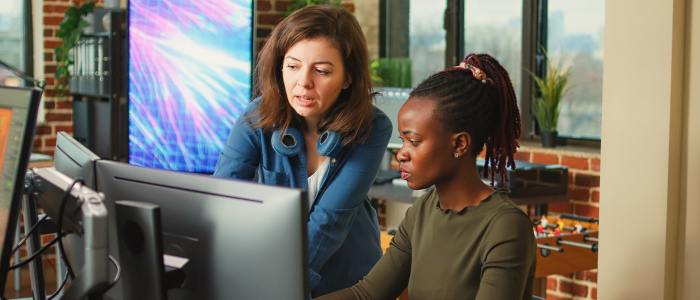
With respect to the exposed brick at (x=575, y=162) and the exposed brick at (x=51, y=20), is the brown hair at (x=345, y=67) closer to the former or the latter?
the exposed brick at (x=575, y=162)

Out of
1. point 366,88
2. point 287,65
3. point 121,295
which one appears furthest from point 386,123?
point 121,295

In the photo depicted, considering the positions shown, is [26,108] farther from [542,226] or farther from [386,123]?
[542,226]

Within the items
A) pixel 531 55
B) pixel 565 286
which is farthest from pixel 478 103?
pixel 531 55

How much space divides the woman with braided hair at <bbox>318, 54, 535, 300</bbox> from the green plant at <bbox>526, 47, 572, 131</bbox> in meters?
2.00

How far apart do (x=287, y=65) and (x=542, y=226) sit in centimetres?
131

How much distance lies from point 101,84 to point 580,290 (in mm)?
2578

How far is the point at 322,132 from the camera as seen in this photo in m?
1.34

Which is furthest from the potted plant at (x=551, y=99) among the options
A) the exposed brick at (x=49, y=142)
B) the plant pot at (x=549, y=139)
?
the exposed brick at (x=49, y=142)

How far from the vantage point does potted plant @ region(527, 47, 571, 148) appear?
2.89 m

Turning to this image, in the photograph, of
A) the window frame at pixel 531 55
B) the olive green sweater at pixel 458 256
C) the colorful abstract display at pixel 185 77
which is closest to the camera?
the olive green sweater at pixel 458 256

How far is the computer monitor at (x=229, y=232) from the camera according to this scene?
0.72 m

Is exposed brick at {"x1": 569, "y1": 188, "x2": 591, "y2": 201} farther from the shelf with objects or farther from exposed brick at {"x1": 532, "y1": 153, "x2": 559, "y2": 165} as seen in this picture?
the shelf with objects

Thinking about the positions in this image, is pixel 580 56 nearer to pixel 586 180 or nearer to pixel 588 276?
pixel 586 180

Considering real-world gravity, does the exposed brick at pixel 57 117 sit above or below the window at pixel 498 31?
below
